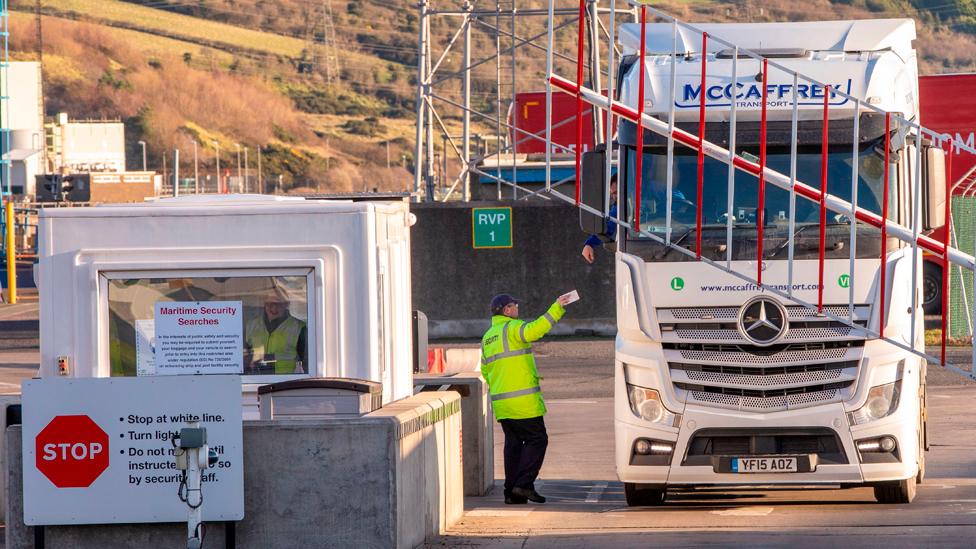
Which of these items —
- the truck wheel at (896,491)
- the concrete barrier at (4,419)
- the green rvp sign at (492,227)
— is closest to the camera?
the concrete barrier at (4,419)

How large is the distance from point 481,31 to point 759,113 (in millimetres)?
139376

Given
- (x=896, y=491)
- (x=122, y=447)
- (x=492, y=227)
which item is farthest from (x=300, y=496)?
(x=492, y=227)

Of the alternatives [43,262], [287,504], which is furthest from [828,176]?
[43,262]

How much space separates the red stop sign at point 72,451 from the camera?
8953mm

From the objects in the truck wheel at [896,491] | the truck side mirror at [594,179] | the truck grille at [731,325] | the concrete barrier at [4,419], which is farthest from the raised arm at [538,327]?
the concrete barrier at [4,419]

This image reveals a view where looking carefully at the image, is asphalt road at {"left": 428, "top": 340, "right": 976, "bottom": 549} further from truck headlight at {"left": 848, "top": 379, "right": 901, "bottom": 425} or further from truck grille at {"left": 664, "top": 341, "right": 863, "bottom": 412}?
truck grille at {"left": 664, "top": 341, "right": 863, "bottom": 412}

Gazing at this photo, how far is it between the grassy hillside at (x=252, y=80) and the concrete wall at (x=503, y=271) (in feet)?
253

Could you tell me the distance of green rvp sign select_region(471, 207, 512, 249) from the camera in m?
29.5

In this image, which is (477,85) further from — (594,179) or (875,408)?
(594,179)

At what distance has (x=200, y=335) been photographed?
10.9m

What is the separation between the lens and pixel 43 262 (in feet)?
35.9

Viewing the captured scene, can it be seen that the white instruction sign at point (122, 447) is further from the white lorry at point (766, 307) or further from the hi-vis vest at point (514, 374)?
the hi-vis vest at point (514, 374)

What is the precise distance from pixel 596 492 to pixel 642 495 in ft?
4.78

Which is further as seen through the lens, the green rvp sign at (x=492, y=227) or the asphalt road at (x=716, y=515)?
the green rvp sign at (x=492, y=227)
